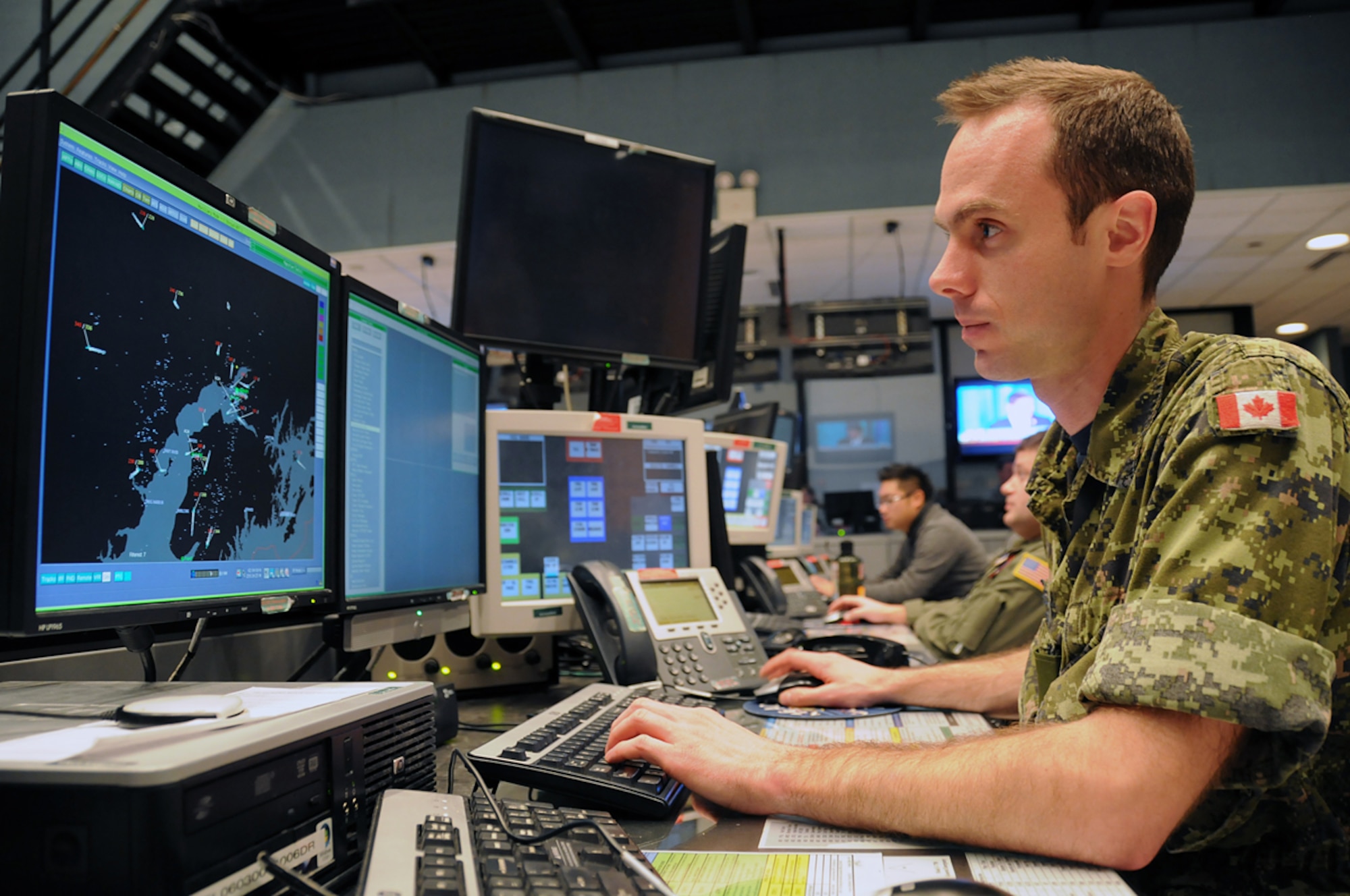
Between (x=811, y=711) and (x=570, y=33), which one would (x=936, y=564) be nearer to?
(x=811, y=711)

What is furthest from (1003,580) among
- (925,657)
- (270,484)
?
(270,484)

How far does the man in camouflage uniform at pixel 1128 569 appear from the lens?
629 mm

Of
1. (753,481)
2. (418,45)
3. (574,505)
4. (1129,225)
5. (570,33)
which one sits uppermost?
(418,45)

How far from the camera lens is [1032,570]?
2148mm

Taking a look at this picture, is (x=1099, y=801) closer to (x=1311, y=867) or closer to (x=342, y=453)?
(x=1311, y=867)

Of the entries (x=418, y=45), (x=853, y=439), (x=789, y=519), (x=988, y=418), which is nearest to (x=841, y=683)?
(x=789, y=519)

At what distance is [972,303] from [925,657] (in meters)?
1.04

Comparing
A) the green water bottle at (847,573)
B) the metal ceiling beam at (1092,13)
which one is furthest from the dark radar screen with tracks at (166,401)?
the metal ceiling beam at (1092,13)

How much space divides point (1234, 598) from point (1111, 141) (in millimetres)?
498

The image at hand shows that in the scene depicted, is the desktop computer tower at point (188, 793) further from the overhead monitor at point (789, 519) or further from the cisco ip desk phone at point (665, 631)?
the overhead monitor at point (789, 519)

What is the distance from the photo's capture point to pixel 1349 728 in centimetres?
77

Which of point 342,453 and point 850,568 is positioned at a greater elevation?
point 342,453

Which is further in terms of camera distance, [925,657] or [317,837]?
[925,657]

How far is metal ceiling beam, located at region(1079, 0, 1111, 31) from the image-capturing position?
5.03 m
